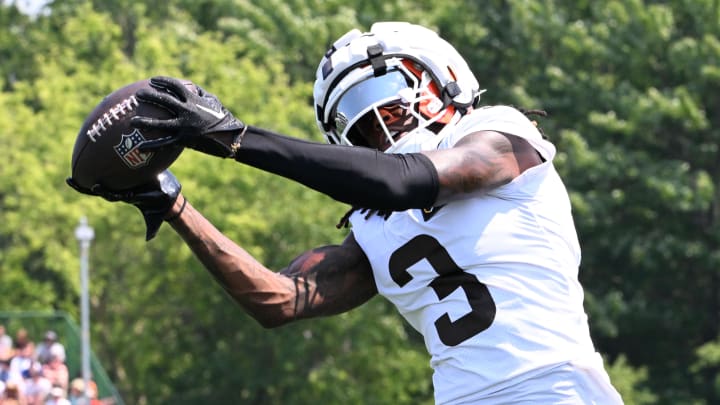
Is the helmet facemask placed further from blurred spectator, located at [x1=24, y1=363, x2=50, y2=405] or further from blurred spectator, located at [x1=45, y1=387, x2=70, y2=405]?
blurred spectator, located at [x1=45, y1=387, x2=70, y2=405]

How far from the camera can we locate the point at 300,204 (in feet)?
88.0

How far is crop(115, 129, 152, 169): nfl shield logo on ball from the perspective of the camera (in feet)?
12.1

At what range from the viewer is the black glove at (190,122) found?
3516mm

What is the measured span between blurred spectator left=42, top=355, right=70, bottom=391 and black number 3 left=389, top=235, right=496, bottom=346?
1158cm

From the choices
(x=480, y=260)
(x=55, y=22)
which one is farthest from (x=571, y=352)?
(x=55, y=22)

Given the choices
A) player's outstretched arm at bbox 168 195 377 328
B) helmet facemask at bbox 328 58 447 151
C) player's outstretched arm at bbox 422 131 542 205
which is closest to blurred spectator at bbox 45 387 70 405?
player's outstretched arm at bbox 168 195 377 328

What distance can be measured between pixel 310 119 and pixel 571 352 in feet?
77.1

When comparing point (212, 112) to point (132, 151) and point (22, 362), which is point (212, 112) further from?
point (22, 362)

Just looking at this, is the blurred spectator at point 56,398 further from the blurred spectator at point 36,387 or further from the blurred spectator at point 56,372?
the blurred spectator at point 56,372

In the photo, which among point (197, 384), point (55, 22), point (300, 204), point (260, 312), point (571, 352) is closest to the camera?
point (571, 352)

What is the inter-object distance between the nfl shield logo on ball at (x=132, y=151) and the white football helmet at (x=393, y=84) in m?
0.74

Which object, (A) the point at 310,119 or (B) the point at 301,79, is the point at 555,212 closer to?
(A) the point at 310,119

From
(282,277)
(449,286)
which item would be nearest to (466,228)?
(449,286)

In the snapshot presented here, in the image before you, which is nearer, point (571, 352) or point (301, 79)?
point (571, 352)
